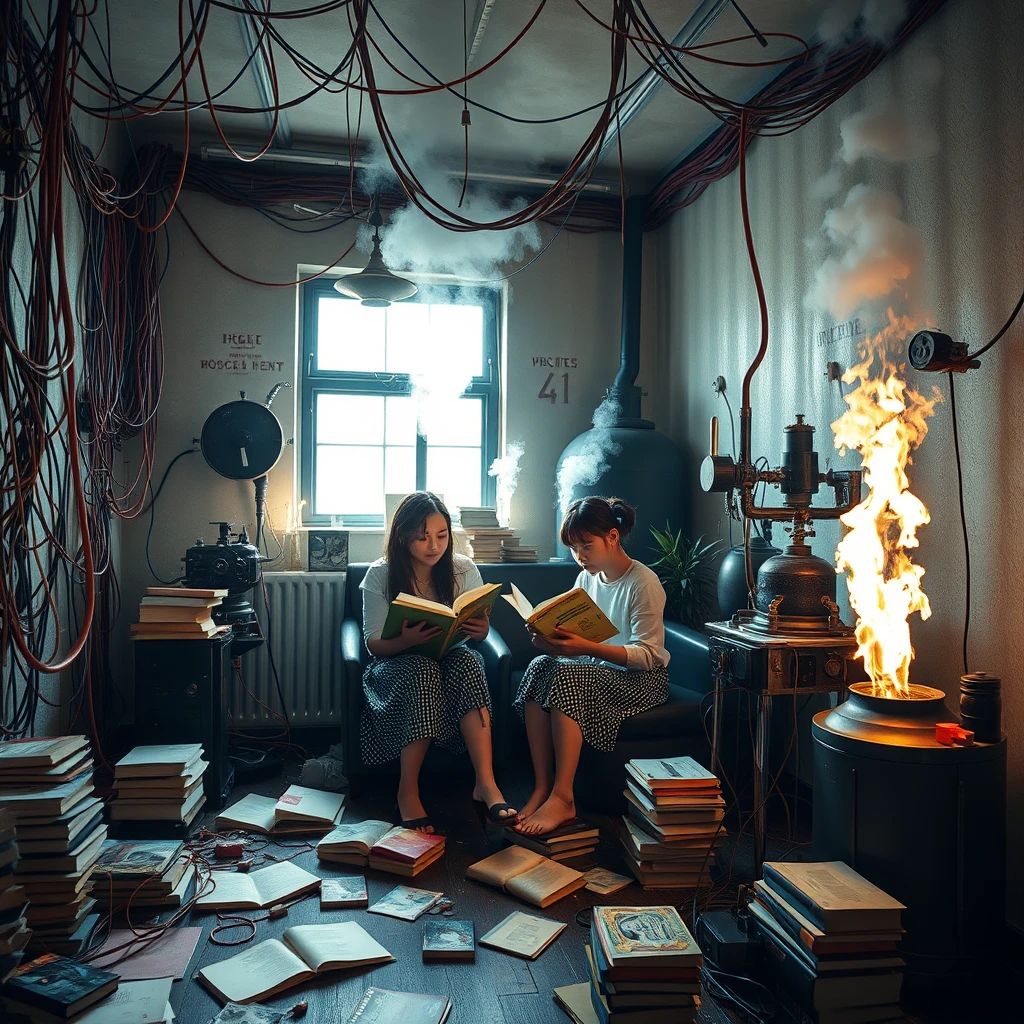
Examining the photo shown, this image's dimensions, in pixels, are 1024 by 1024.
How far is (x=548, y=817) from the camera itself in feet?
8.41

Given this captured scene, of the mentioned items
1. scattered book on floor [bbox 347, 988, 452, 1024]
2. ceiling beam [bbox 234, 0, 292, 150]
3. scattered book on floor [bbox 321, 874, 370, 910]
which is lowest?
scattered book on floor [bbox 321, 874, 370, 910]

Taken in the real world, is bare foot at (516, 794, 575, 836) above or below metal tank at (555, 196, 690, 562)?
below

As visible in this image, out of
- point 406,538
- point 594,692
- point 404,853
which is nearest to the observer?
point 404,853

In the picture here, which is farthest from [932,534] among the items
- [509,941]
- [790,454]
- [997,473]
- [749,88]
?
[749,88]

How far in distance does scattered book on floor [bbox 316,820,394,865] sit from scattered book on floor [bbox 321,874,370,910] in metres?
0.10

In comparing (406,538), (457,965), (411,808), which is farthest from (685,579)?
(457,965)

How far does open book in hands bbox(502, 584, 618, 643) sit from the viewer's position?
258 cm

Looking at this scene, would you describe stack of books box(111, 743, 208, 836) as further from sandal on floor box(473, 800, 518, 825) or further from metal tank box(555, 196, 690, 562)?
metal tank box(555, 196, 690, 562)

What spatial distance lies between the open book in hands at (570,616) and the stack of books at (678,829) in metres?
0.52

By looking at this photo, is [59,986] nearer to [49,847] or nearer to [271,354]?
[49,847]

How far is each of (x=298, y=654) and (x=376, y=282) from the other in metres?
1.81

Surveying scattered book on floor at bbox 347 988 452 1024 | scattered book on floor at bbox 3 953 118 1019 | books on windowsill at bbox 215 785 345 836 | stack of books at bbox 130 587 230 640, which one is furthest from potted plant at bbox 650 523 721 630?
scattered book on floor at bbox 3 953 118 1019

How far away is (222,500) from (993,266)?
11.1 ft

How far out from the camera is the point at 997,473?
216 cm
